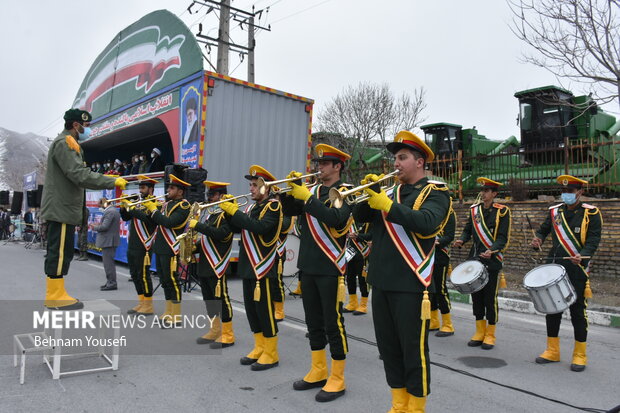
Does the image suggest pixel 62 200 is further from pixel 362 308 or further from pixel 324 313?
pixel 362 308

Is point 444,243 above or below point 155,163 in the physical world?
below

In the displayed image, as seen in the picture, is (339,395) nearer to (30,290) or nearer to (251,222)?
(251,222)

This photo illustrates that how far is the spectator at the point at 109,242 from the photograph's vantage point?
9391 mm

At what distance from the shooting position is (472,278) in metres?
5.42

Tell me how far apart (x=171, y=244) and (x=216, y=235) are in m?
1.34

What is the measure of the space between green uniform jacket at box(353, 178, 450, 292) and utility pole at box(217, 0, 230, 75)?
55.7 feet

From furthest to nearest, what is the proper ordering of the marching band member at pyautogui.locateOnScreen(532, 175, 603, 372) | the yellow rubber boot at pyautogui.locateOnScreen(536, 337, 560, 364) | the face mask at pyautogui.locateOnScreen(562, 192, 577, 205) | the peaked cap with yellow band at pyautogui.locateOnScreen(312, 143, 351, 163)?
the face mask at pyautogui.locateOnScreen(562, 192, 577, 205)
the yellow rubber boot at pyautogui.locateOnScreen(536, 337, 560, 364)
the marching band member at pyautogui.locateOnScreen(532, 175, 603, 372)
the peaked cap with yellow band at pyautogui.locateOnScreen(312, 143, 351, 163)

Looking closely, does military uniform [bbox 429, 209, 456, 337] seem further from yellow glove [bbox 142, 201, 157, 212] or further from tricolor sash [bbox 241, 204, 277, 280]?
yellow glove [bbox 142, 201, 157, 212]

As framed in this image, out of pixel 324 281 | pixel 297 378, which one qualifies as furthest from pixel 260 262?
pixel 297 378

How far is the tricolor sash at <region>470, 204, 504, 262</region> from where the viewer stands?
227 inches

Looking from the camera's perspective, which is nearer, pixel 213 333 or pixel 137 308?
pixel 213 333

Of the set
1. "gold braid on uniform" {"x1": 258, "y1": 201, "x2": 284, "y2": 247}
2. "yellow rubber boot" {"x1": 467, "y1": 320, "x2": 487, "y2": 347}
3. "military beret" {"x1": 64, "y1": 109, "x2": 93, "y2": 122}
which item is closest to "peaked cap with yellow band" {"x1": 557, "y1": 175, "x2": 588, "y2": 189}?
"yellow rubber boot" {"x1": 467, "y1": 320, "x2": 487, "y2": 347}

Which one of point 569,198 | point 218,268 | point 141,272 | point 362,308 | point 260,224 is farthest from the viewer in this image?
point 362,308

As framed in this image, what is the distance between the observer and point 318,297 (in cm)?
420
